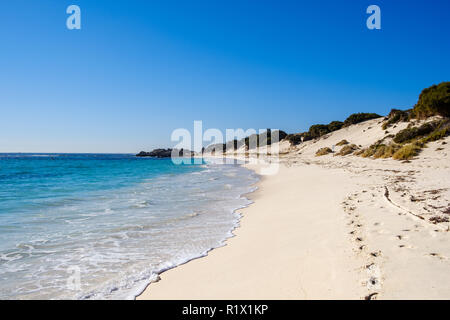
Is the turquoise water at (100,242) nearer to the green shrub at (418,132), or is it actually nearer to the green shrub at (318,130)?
the green shrub at (418,132)

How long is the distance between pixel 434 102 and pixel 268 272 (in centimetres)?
3034

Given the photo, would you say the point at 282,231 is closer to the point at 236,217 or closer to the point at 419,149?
the point at 236,217

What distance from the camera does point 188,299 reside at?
3.55 metres

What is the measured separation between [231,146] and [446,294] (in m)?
111

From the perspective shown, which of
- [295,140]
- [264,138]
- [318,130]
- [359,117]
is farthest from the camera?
[264,138]

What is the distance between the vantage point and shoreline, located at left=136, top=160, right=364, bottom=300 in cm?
334

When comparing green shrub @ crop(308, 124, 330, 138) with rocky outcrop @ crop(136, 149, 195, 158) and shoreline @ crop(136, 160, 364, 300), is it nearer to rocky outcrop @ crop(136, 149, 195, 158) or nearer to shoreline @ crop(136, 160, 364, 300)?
shoreline @ crop(136, 160, 364, 300)

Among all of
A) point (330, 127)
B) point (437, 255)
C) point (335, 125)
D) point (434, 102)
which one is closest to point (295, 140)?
point (330, 127)

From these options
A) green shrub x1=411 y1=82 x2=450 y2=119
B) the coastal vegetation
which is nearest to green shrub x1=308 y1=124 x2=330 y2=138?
the coastal vegetation

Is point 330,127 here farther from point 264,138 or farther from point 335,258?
point 335,258

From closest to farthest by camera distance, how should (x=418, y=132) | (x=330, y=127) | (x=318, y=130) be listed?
(x=418, y=132) < (x=330, y=127) < (x=318, y=130)

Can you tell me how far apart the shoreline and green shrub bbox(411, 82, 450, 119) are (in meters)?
27.1

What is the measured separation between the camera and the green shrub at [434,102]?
82.0 ft

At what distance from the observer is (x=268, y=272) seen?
4043 millimetres
